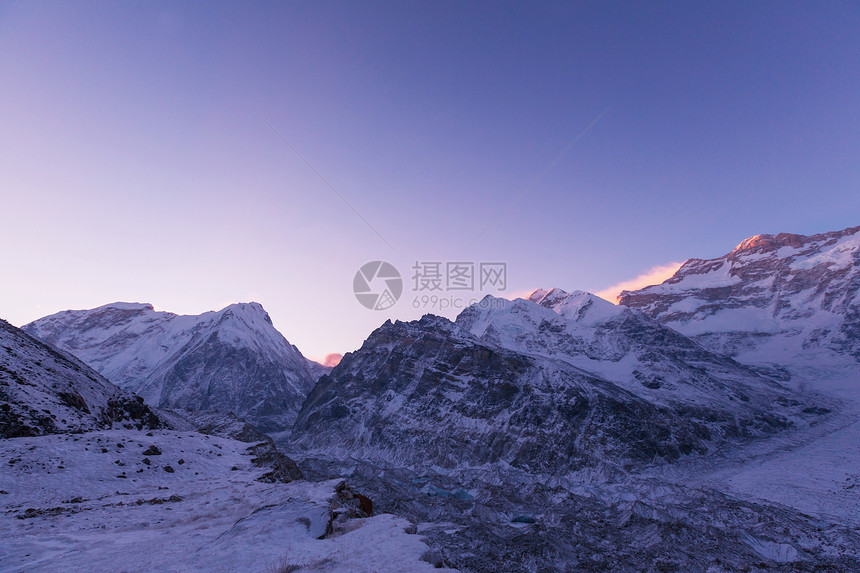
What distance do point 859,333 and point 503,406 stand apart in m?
166

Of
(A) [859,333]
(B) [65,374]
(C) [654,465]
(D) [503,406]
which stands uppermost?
(A) [859,333]

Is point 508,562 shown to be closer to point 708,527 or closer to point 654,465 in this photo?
point 708,527

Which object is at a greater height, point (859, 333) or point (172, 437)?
point (859, 333)

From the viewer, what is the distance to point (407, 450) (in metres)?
108

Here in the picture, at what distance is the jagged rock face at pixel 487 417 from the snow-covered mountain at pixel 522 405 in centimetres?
35

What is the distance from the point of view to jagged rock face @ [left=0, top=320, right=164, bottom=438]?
32.4 metres

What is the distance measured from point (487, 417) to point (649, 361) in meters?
79.1

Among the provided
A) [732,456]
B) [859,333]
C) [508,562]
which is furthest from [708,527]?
[859,333]

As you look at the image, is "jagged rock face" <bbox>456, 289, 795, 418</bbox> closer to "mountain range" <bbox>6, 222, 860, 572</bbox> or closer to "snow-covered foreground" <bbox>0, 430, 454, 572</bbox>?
"mountain range" <bbox>6, 222, 860, 572</bbox>

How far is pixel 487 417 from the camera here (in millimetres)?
112750

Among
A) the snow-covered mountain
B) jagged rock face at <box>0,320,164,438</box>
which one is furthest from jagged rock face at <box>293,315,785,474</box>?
jagged rock face at <box>0,320,164,438</box>

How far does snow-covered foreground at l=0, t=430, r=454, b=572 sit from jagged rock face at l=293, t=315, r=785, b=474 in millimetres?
80928

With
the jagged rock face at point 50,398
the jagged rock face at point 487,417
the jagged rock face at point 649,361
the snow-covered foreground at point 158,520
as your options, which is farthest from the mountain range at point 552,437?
the jagged rock face at point 649,361

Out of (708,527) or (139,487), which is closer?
(139,487)
